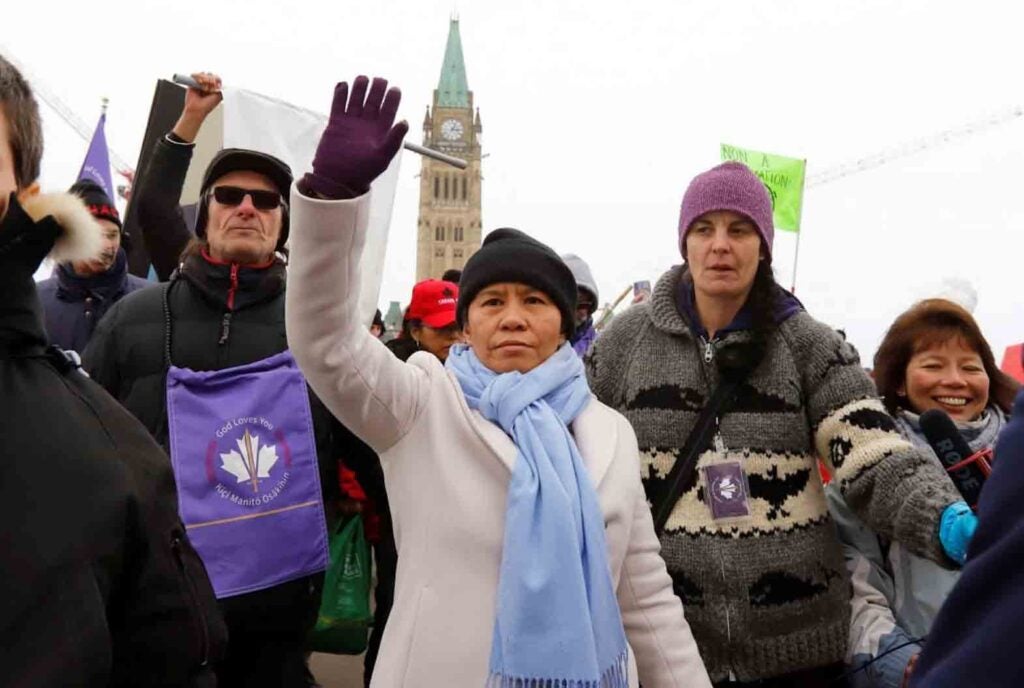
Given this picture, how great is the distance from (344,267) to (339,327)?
0.12 metres

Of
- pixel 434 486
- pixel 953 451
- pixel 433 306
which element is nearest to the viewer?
pixel 434 486

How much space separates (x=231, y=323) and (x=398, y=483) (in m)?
1.01

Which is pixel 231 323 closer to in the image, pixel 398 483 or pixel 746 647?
pixel 398 483

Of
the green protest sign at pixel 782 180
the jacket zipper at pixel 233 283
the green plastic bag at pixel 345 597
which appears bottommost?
the green plastic bag at pixel 345 597

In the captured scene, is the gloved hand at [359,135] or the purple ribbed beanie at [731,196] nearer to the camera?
the gloved hand at [359,135]

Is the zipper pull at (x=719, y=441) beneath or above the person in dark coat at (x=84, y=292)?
beneath

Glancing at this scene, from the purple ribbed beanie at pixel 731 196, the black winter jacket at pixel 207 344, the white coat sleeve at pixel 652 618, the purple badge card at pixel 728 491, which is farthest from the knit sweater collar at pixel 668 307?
the black winter jacket at pixel 207 344

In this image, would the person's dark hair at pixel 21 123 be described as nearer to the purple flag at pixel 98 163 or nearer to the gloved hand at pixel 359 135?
the gloved hand at pixel 359 135

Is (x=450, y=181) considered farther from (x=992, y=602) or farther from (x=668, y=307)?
(x=992, y=602)

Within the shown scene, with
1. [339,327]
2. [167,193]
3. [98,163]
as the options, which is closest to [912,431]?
[339,327]

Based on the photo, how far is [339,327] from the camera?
1.68 m

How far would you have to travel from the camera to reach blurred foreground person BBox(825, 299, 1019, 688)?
2.25 meters

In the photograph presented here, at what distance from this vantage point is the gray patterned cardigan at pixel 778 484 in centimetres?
215

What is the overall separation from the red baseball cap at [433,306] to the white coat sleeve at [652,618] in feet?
7.25
